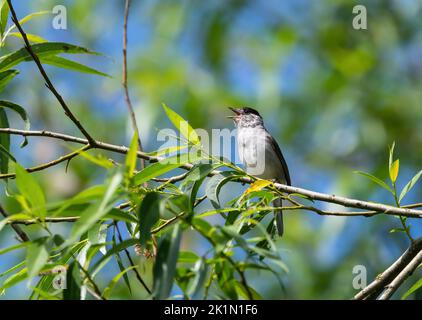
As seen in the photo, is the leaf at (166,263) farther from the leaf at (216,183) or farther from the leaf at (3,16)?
the leaf at (3,16)

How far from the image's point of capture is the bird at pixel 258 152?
5.87 m

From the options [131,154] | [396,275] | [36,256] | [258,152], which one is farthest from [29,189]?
[258,152]

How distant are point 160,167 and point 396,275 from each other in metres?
1.13

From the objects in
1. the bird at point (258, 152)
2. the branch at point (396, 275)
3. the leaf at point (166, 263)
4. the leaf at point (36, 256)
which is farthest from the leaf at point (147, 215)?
the bird at point (258, 152)

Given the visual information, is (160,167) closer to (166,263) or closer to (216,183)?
(216,183)

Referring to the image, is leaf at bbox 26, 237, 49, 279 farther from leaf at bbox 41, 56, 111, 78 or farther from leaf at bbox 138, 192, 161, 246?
leaf at bbox 41, 56, 111, 78

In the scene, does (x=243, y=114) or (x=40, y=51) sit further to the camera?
(x=243, y=114)

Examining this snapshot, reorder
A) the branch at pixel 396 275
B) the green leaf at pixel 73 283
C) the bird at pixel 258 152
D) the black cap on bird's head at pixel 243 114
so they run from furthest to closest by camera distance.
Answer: the black cap on bird's head at pixel 243 114, the bird at pixel 258 152, the branch at pixel 396 275, the green leaf at pixel 73 283

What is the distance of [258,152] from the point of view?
5918 millimetres

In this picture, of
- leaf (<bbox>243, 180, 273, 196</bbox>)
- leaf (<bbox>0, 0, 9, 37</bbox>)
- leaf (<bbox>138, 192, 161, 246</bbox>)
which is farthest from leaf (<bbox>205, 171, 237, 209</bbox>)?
leaf (<bbox>0, 0, 9, 37</bbox>)

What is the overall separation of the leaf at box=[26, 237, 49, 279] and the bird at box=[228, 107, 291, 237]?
392 centimetres

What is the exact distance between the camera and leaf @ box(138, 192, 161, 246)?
199 centimetres

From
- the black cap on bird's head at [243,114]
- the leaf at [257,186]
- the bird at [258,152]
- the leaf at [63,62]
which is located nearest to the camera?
the leaf at [257,186]

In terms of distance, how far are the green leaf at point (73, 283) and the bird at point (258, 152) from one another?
3.74 meters
